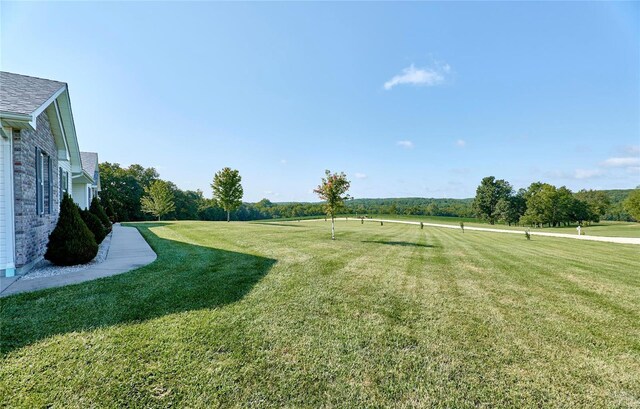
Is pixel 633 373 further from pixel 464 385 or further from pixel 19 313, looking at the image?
pixel 19 313

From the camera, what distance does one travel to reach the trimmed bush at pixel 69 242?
21.0 feet

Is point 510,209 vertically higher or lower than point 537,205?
lower

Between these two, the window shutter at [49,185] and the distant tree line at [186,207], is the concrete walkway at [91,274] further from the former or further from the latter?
the distant tree line at [186,207]

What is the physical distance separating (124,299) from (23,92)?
6.30m

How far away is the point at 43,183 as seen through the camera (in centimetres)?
755

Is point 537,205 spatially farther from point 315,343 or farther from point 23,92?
point 23,92

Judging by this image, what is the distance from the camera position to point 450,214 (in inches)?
2928

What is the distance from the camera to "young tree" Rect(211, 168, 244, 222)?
102 feet

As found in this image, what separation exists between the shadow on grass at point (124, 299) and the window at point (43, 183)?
3704 mm

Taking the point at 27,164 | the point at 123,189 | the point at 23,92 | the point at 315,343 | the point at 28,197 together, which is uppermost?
the point at 123,189

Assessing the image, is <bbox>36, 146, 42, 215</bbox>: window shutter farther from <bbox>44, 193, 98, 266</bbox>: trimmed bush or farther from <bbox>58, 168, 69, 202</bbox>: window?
<bbox>58, 168, 69, 202</bbox>: window

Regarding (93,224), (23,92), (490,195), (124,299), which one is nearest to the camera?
(124,299)

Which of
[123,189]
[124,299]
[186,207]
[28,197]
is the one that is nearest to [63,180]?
[28,197]

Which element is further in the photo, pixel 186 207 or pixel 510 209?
pixel 510 209
